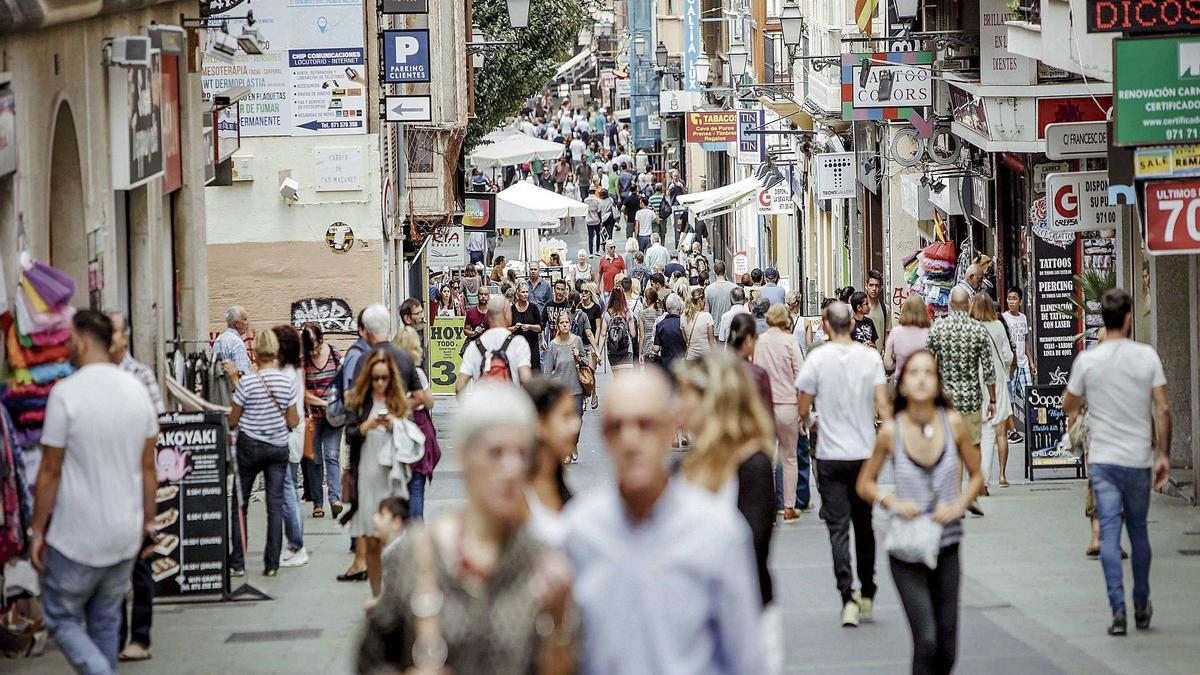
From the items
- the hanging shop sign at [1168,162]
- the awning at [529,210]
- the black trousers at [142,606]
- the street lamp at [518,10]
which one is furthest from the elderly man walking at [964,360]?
the awning at [529,210]

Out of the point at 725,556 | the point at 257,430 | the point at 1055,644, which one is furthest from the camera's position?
the point at 257,430

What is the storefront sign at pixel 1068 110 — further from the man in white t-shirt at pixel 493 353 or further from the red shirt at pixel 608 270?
the red shirt at pixel 608 270

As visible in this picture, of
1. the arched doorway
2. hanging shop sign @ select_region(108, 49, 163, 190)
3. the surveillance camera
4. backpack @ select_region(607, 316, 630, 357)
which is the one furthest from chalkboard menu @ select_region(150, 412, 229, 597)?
the surveillance camera

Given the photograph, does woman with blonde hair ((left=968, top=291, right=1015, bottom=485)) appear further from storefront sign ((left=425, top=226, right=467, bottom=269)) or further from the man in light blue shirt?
storefront sign ((left=425, top=226, right=467, bottom=269))

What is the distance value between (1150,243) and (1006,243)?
13.2m

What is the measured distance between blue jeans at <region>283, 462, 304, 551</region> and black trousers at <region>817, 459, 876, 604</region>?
13.6 feet

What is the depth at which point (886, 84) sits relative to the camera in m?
25.2

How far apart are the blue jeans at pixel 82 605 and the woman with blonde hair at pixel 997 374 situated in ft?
28.2

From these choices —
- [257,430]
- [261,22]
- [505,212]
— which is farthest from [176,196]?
[505,212]

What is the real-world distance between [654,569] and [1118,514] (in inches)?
233

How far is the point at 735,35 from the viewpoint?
4812 centimetres

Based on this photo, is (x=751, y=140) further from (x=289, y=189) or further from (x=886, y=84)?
(x=289, y=189)

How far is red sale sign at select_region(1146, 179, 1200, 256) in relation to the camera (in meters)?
11.5

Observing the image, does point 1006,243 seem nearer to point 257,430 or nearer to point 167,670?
point 257,430
